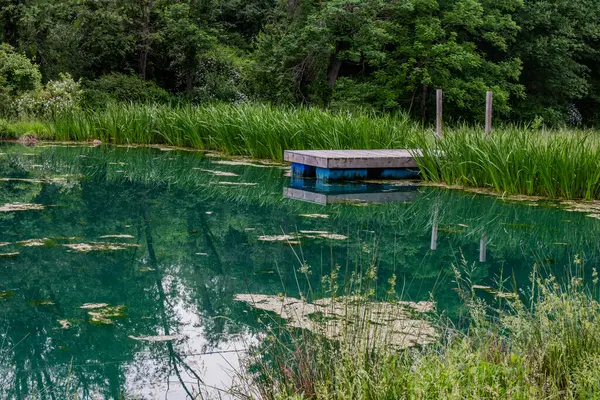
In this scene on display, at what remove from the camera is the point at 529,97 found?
2034cm

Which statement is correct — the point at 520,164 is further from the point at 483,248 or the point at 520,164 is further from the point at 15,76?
the point at 15,76

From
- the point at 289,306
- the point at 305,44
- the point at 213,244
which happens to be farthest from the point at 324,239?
the point at 305,44

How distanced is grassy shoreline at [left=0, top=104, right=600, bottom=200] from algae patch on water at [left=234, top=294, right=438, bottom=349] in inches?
188

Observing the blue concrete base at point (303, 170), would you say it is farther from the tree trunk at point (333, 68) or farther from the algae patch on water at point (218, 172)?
the tree trunk at point (333, 68)

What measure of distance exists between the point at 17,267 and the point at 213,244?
1453 millimetres

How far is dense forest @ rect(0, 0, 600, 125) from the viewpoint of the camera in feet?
55.0

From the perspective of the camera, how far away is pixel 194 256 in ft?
17.7

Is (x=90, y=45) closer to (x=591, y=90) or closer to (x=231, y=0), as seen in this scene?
(x=231, y=0)

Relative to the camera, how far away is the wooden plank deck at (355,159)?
31.0 feet

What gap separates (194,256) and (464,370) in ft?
10.5

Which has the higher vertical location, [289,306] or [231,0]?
[231,0]

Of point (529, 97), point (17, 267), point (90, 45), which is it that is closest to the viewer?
point (17, 267)

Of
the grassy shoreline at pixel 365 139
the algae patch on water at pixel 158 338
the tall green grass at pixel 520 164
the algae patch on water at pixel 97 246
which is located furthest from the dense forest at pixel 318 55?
the algae patch on water at pixel 158 338

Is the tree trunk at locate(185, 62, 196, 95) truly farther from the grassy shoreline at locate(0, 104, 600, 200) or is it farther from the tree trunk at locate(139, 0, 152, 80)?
the grassy shoreline at locate(0, 104, 600, 200)
